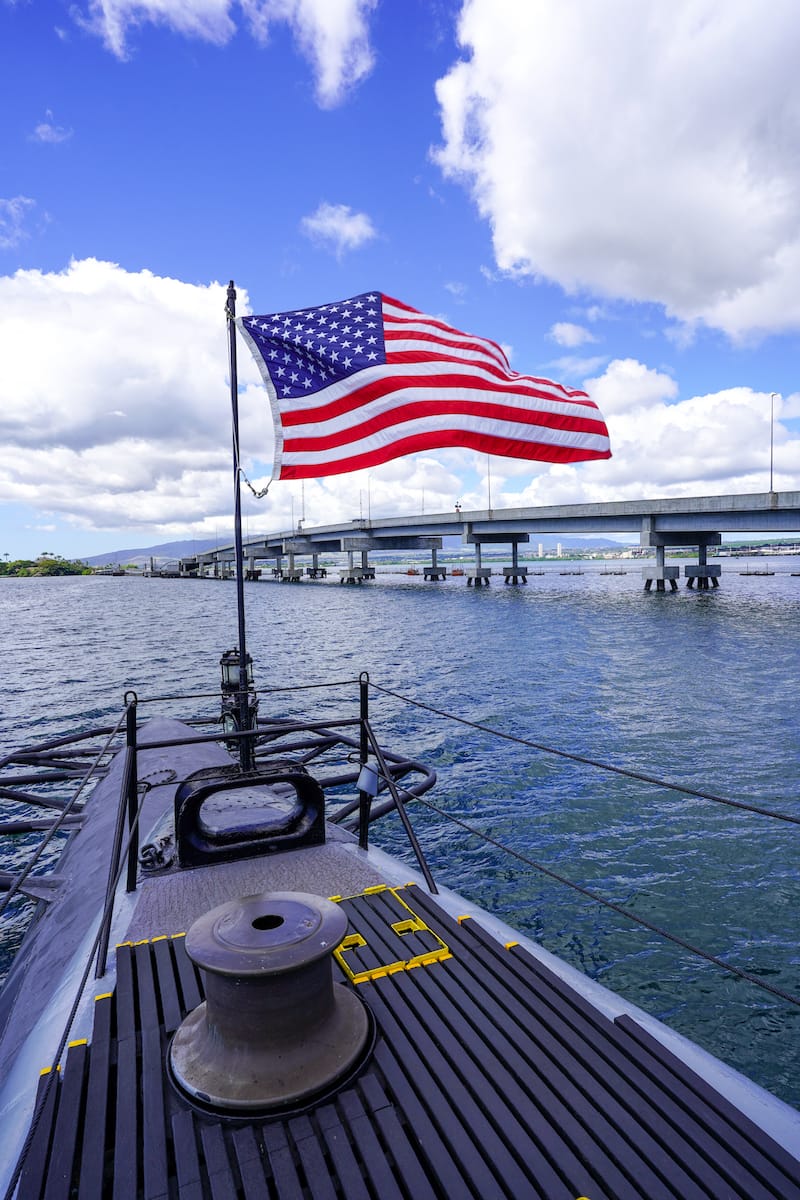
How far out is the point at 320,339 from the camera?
10.1 meters

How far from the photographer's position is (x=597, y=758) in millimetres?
17984

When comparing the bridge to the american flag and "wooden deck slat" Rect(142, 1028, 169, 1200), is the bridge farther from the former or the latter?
"wooden deck slat" Rect(142, 1028, 169, 1200)

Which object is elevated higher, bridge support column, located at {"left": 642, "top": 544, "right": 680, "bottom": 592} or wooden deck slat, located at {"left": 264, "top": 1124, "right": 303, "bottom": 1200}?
bridge support column, located at {"left": 642, "top": 544, "right": 680, "bottom": 592}

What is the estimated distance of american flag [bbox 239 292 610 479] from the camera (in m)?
9.98

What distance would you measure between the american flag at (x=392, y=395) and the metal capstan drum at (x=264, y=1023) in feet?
24.0

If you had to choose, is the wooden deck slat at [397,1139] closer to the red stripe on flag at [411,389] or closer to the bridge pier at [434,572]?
the red stripe on flag at [411,389]

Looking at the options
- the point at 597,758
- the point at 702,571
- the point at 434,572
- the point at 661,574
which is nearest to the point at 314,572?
the point at 434,572

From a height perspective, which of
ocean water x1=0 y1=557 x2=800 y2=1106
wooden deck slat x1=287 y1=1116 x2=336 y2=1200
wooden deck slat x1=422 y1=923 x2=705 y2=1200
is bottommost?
ocean water x1=0 y1=557 x2=800 y2=1106

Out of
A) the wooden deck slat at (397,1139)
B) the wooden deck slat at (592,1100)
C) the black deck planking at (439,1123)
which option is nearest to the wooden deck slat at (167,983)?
the black deck planking at (439,1123)

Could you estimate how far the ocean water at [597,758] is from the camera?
9.27m

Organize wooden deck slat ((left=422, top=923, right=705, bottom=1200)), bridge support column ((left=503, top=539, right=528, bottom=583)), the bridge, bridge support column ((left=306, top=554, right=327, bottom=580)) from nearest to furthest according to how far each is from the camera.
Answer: wooden deck slat ((left=422, top=923, right=705, bottom=1200)), the bridge, bridge support column ((left=503, top=539, right=528, bottom=583)), bridge support column ((left=306, top=554, right=327, bottom=580))

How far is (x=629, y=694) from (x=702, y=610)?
3995 centimetres

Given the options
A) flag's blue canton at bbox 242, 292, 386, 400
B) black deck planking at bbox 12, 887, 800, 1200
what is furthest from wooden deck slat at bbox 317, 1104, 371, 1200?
flag's blue canton at bbox 242, 292, 386, 400

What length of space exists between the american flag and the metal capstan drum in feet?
24.0
